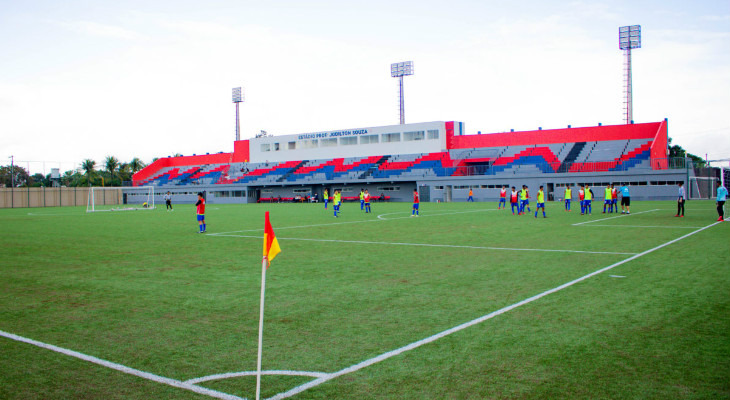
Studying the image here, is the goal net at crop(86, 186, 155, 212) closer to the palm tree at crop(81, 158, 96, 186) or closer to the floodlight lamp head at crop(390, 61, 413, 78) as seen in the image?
the palm tree at crop(81, 158, 96, 186)

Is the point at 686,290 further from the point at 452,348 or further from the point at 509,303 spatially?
the point at 452,348

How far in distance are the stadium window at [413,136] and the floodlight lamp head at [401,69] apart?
1228 cm

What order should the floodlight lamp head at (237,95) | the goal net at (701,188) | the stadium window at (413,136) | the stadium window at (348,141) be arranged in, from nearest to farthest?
the goal net at (701,188)
the stadium window at (413,136)
the stadium window at (348,141)
the floodlight lamp head at (237,95)

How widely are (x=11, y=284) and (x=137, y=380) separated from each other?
7.26 metres

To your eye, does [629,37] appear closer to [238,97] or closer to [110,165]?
[238,97]

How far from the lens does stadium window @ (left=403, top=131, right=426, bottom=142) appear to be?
7044 centimetres

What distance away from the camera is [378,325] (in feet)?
22.6

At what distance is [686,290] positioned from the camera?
8.67 metres

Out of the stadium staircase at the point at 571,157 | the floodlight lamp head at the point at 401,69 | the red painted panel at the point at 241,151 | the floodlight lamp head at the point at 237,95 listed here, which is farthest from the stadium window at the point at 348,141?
the stadium staircase at the point at 571,157

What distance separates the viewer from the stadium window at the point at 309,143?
3155 inches

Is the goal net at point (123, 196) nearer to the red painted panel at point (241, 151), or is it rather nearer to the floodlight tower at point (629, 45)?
the red painted panel at point (241, 151)

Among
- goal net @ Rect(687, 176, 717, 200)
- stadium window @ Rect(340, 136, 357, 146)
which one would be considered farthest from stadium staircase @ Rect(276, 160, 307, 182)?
goal net @ Rect(687, 176, 717, 200)

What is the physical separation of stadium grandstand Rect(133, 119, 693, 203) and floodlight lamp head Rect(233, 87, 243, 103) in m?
8.93

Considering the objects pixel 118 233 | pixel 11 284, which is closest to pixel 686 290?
pixel 11 284
